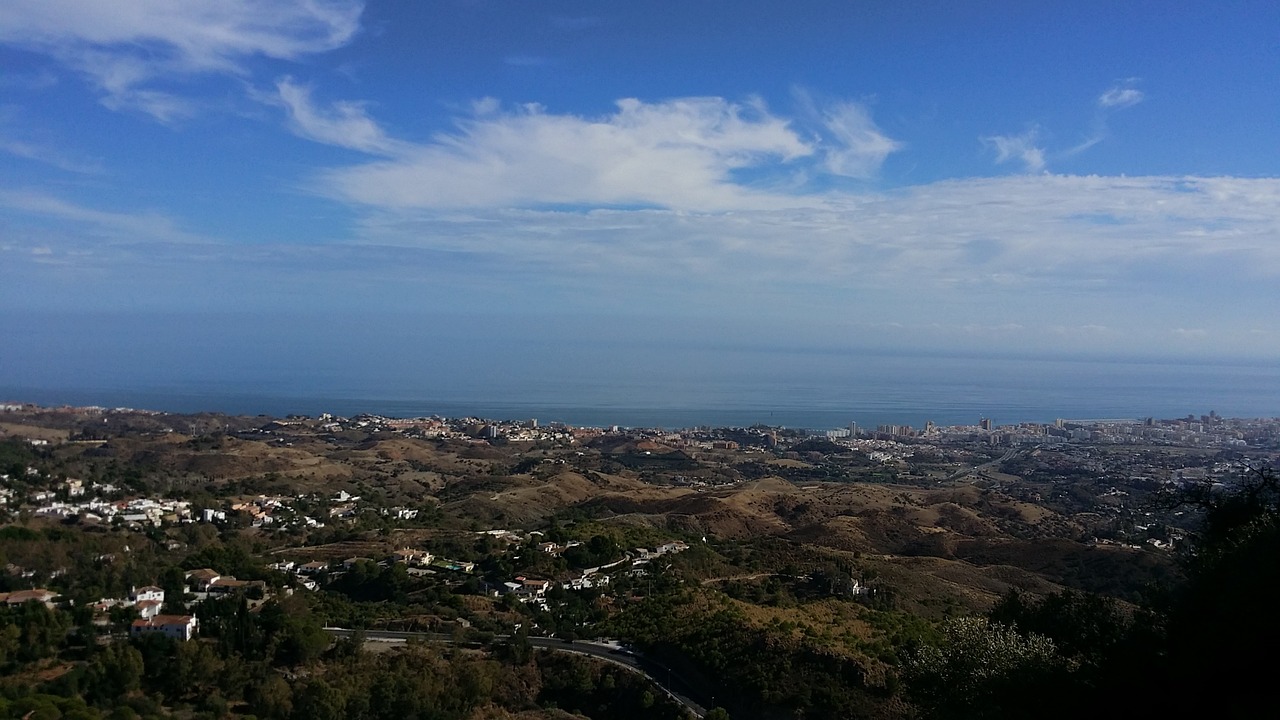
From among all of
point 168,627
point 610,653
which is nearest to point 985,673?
point 610,653

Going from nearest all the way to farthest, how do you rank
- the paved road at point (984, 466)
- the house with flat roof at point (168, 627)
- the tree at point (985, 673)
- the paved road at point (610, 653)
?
the tree at point (985, 673), the paved road at point (610, 653), the house with flat roof at point (168, 627), the paved road at point (984, 466)

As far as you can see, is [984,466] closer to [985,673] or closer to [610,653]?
[610,653]

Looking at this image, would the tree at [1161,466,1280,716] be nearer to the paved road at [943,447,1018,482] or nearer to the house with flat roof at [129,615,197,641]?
the house with flat roof at [129,615,197,641]

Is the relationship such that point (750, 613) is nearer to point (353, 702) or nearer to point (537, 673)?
point (537, 673)

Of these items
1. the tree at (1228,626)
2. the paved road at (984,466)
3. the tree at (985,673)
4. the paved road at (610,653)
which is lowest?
the paved road at (610,653)

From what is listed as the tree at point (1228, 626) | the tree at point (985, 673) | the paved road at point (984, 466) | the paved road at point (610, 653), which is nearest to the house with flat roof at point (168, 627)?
the paved road at point (610, 653)

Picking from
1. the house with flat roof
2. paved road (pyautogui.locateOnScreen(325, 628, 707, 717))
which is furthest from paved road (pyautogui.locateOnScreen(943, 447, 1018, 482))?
the house with flat roof

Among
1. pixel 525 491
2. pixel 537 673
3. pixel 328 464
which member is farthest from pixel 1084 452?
pixel 537 673

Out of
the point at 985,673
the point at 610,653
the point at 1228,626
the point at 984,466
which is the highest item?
the point at 1228,626

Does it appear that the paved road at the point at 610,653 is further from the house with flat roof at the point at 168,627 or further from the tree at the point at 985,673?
the tree at the point at 985,673
